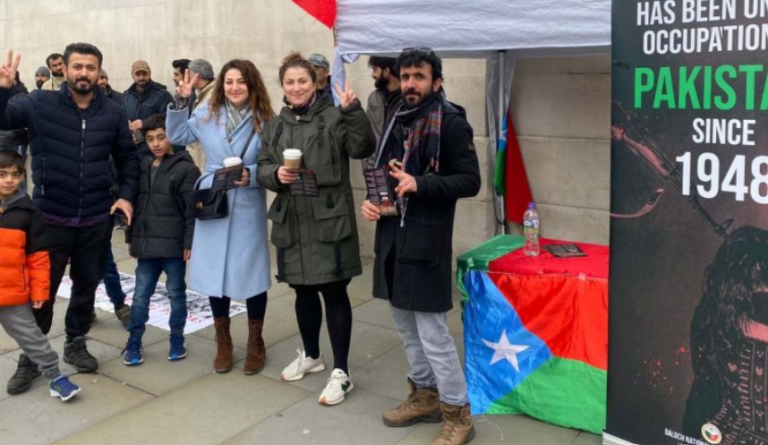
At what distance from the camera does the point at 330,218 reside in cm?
402

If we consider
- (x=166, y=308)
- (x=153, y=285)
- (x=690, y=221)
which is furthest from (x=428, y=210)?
(x=166, y=308)

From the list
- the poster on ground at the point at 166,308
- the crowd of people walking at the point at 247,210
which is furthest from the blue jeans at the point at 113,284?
the crowd of people walking at the point at 247,210

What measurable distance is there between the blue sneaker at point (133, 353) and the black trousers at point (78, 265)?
0.92 feet

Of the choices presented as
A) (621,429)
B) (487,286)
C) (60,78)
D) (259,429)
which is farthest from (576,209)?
(60,78)

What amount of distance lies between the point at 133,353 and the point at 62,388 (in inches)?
24.1

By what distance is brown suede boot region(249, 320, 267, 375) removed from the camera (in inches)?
182

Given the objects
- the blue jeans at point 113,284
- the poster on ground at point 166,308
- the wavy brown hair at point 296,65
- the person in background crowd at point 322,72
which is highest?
the person in background crowd at point 322,72

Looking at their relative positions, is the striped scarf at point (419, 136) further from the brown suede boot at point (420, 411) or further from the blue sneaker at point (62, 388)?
the blue sneaker at point (62, 388)

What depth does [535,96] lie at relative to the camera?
597cm

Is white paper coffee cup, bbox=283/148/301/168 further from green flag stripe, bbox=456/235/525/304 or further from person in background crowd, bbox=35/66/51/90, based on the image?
person in background crowd, bbox=35/66/51/90

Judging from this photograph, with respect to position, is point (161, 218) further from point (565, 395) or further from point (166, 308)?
point (565, 395)

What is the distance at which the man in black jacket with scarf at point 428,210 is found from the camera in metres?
3.41

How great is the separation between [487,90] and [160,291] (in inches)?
124

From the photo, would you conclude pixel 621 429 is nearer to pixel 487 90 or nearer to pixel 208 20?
pixel 487 90
